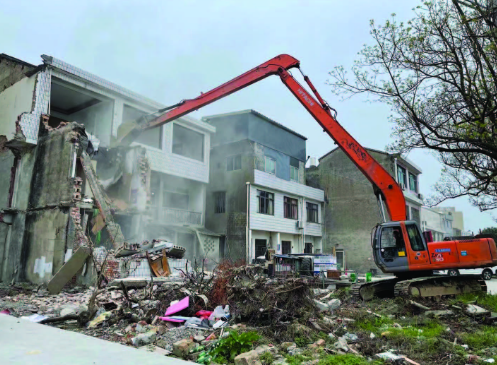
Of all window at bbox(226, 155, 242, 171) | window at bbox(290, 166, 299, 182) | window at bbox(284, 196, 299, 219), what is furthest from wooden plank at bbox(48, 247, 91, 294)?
window at bbox(290, 166, 299, 182)

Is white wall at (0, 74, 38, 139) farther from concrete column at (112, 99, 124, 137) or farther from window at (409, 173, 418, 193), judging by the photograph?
window at (409, 173, 418, 193)

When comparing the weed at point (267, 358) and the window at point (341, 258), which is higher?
the window at point (341, 258)

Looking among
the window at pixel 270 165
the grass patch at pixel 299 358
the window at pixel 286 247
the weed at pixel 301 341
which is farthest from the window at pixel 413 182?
the grass patch at pixel 299 358

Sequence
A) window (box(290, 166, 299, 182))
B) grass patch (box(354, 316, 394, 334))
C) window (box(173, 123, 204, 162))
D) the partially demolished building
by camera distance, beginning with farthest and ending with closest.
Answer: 1. window (box(290, 166, 299, 182))
2. window (box(173, 123, 204, 162))
3. the partially demolished building
4. grass patch (box(354, 316, 394, 334))

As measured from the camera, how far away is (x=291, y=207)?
28.1m

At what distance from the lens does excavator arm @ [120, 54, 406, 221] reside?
11352 millimetres

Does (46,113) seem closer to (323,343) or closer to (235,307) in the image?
(235,307)

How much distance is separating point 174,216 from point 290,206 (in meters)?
9.79

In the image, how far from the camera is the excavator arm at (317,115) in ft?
37.2

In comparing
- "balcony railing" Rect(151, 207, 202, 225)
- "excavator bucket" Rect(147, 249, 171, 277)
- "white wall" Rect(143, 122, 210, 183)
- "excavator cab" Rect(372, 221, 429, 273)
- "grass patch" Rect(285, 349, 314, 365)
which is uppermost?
"white wall" Rect(143, 122, 210, 183)

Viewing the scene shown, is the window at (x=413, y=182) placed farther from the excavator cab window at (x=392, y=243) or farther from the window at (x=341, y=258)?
the excavator cab window at (x=392, y=243)

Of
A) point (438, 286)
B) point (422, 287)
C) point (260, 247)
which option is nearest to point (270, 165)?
point (260, 247)

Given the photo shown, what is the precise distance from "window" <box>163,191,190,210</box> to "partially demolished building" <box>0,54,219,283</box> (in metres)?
0.07

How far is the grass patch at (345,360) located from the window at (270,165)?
2130cm
